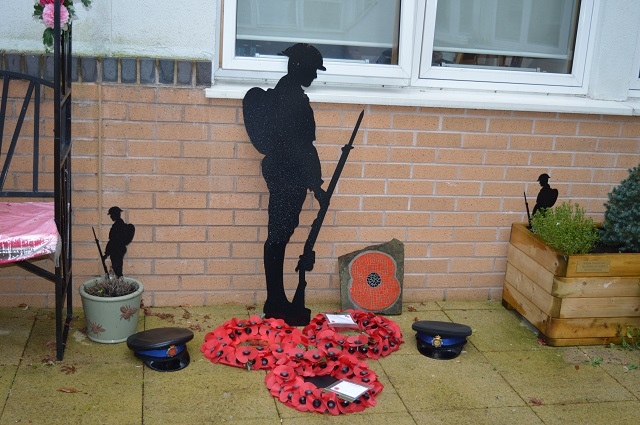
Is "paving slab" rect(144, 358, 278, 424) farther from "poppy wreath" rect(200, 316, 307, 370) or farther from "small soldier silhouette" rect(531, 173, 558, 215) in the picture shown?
"small soldier silhouette" rect(531, 173, 558, 215)

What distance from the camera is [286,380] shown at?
3590 millimetres

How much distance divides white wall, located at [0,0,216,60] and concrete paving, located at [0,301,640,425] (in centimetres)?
146

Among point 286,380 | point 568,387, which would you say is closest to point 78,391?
point 286,380

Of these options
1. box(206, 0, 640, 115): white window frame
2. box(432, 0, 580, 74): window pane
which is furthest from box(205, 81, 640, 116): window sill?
box(432, 0, 580, 74): window pane

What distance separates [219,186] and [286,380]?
4.09 feet

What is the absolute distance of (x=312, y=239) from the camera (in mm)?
4391

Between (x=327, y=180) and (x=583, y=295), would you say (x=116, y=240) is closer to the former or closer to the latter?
(x=327, y=180)

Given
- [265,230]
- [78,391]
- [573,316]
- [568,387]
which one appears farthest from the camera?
[265,230]

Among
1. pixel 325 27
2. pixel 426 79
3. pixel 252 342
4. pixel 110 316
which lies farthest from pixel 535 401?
pixel 325 27

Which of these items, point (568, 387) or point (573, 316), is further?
point (573, 316)

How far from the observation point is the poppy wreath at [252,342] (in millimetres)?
3801

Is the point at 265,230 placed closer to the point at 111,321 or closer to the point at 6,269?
the point at 111,321

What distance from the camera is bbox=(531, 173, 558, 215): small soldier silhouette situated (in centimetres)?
461

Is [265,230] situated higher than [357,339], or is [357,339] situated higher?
[265,230]
